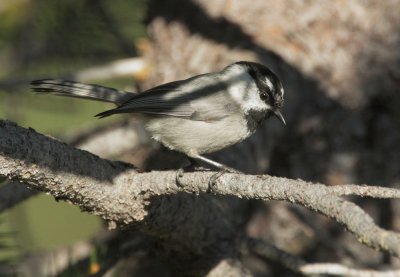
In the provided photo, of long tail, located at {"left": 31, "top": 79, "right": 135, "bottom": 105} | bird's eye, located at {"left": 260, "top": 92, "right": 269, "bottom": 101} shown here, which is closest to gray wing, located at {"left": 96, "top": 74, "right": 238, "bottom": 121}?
long tail, located at {"left": 31, "top": 79, "right": 135, "bottom": 105}

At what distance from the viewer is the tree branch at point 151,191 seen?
1620 millimetres

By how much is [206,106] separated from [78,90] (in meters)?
0.72

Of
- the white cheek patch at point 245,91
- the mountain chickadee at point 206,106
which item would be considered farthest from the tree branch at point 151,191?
the white cheek patch at point 245,91

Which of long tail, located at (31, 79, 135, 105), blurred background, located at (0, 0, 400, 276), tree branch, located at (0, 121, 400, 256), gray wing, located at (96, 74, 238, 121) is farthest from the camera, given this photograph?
blurred background, located at (0, 0, 400, 276)

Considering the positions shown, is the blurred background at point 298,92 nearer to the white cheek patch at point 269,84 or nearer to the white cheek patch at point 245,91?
the white cheek patch at point 245,91

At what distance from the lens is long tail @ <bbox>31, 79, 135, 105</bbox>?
2.87 m

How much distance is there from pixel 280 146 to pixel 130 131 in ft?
3.01

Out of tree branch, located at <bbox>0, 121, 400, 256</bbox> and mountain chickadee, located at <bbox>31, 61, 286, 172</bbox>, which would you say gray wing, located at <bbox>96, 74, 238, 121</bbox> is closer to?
mountain chickadee, located at <bbox>31, 61, 286, 172</bbox>

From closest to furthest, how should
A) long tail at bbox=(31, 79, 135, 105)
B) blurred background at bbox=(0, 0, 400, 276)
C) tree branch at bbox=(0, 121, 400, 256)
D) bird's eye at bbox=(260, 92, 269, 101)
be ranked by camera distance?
tree branch at bbox=(0, 121, 400, 256), long tail at bbox=(31, 79, 135, 105), bird's eye at bbox=(260, 92, 269, 101), blurred background at bbox=(0, 0, 400, 276)

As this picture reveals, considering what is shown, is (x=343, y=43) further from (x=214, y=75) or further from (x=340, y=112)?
(x=214, y=75)

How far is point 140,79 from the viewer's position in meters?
3.76

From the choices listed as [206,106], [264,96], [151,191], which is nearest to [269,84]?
[264,96]

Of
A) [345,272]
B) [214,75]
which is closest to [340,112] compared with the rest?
[214,75]

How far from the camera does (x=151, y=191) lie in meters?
2.21
